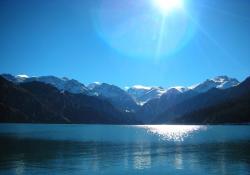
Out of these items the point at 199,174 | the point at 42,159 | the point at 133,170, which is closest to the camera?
the point at 199,174

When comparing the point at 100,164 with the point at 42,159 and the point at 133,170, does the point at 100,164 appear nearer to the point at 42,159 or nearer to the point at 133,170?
the point at 133,170

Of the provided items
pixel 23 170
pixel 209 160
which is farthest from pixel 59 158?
pixel 209 160

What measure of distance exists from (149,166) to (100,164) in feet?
32.1

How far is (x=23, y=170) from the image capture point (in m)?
65.9

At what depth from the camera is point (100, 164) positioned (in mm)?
75188

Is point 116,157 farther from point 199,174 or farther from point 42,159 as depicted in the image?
point 199,174

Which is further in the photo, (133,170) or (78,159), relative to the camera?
(78,159)

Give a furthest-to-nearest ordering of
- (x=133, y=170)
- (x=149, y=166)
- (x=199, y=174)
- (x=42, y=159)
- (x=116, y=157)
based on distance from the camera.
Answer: (x=116, y=157) → (x=42, y=159) → (x=149, y=166) → (x=133, y=170) → (x=199, y=174)

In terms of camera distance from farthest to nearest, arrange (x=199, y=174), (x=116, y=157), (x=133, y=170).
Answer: (x=116, y=157)
(x=133, y=170)
(x=199, y=174)

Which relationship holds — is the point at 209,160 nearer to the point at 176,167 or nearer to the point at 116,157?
the point at 176,167

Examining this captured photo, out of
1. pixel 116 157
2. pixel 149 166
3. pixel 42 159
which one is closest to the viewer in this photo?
pixel 149 166

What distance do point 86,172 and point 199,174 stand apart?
19132 mm

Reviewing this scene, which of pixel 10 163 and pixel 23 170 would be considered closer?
pixel 23 170

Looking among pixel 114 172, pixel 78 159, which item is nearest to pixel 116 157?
pixel 78 159
